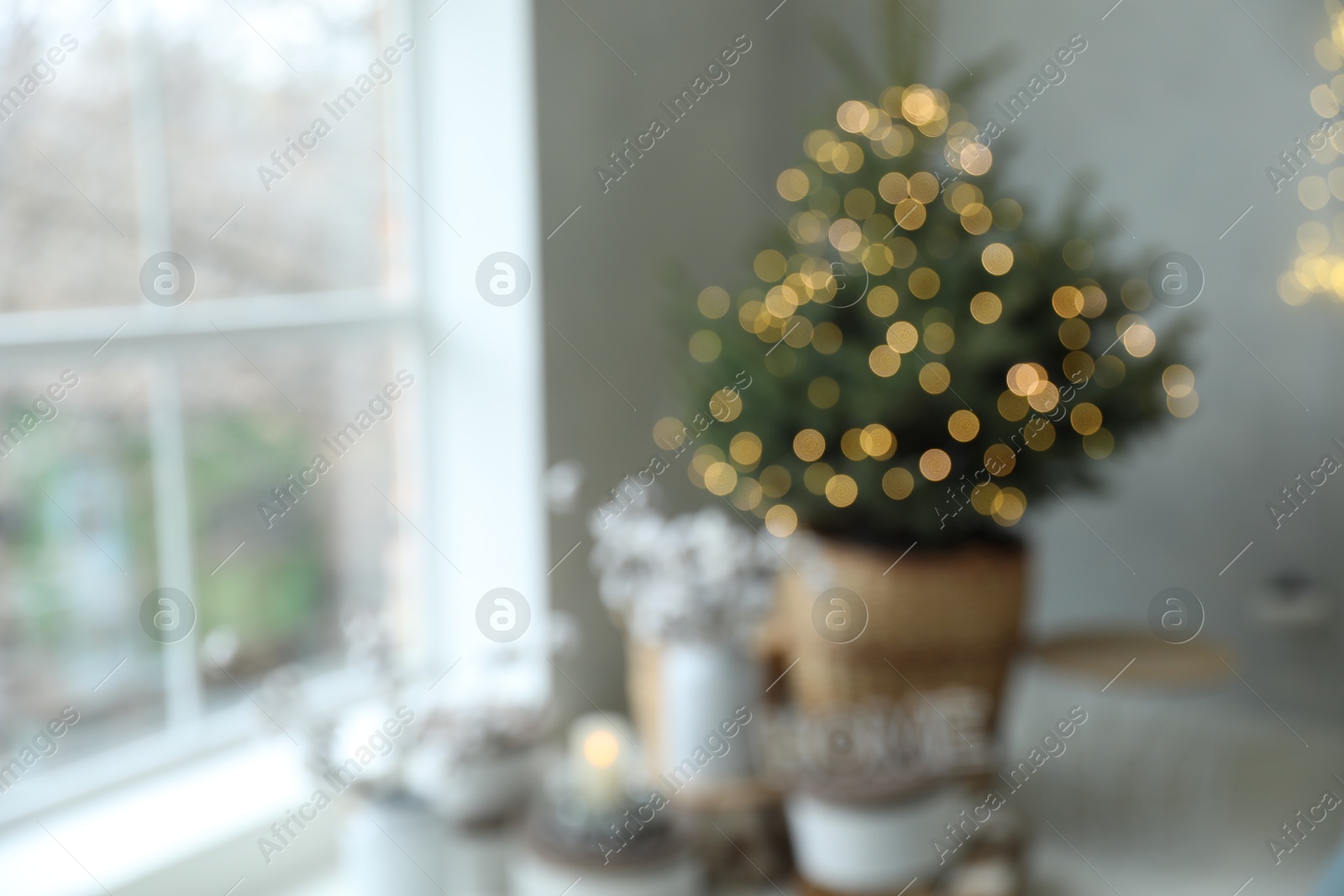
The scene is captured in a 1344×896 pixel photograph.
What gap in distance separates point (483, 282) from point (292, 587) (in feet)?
1.98

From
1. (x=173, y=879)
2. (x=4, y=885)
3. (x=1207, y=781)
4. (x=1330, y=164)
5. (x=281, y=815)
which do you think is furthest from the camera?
(x=1330, y=164)

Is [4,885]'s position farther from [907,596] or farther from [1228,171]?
[1228,171]

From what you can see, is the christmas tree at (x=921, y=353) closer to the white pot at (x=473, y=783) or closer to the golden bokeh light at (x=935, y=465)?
the golden bokeh light at (x=935, y=465)

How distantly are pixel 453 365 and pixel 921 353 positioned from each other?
2.70ft

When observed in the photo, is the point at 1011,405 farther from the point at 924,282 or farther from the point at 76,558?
the point at 76,558

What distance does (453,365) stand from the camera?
2043mm

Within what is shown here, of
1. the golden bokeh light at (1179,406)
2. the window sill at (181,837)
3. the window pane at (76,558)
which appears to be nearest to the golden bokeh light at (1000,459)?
the golden bokeh light at (1179,406)

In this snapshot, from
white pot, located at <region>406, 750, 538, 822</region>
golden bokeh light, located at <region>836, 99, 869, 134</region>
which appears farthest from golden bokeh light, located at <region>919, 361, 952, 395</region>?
white pot, located at <region>406, 750, 538, 822</region>

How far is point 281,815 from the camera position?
1712 mm

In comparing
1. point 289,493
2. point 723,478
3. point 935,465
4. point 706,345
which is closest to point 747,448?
point 723,478

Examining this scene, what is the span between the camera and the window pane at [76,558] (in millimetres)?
1565

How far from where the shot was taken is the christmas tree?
5.79ft

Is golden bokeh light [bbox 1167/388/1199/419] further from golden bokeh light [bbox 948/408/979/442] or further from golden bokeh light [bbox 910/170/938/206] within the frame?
golden bokeh light [bbox 910/170/938/206]

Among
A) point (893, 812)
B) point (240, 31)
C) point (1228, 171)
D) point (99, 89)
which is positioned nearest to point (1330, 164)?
point (1228, 171)
